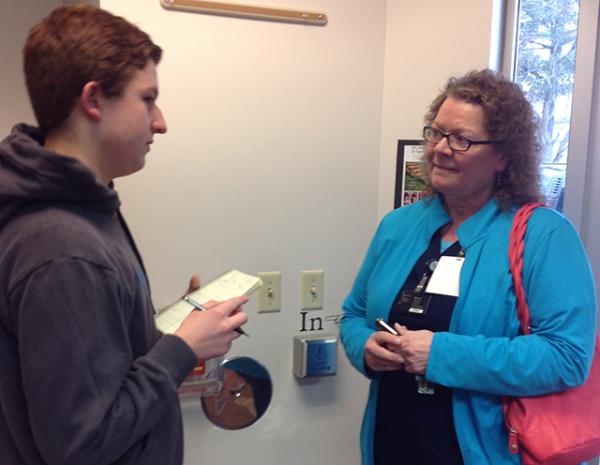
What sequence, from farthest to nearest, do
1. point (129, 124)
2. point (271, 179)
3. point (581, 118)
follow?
1. point (271, 179)
2. point (581, 118)
3. point (129, 124)

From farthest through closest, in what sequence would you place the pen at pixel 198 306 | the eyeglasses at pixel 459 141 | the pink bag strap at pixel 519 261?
the eyeglasses at pixel 459 141 → the pink bag strap at pixel 519 261 → the pen at pixel 198 306

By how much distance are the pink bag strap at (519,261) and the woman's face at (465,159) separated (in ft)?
0.41

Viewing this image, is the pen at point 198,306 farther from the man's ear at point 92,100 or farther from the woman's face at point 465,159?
the woman's face at point 465,159

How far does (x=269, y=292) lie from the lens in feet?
5.83

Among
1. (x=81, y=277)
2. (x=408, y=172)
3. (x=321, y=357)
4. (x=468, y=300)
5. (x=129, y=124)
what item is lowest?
(x=321, y=357)

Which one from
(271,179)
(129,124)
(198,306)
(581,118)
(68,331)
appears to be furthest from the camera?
(271,179)

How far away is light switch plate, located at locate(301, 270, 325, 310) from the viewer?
72.0 inches

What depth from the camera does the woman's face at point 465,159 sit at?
1260mm

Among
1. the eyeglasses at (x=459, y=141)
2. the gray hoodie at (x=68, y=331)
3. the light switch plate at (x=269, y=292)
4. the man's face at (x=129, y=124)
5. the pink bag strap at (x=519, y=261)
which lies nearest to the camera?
the gray hoodie at (x=68, y=331)

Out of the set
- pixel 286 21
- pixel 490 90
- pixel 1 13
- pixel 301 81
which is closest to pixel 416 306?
pixel 490 90

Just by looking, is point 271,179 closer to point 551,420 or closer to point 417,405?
point 417,405

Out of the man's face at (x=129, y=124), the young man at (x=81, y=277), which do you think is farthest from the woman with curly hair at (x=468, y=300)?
the man's face at (x=129, y=124)

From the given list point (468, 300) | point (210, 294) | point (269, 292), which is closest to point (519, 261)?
point (468, 300)

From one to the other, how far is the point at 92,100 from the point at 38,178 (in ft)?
0.47
